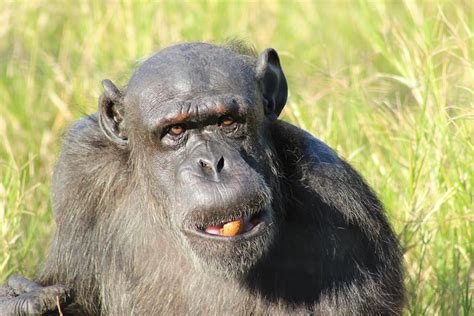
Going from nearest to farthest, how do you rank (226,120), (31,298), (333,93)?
(226,120) < (31,298) < (333,93)

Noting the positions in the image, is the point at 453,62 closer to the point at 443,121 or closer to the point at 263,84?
the point at 443,121

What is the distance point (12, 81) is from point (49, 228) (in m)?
2.36

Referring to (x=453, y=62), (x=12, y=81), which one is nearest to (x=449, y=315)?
(x=453, y=62)

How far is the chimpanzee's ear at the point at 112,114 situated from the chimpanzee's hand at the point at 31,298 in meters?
0.94

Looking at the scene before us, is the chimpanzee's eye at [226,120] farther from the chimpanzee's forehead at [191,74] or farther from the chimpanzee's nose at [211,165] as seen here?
the chimpanzee's nose at [211,165]

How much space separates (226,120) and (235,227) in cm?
63

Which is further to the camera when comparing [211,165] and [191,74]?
Result: [191,74]

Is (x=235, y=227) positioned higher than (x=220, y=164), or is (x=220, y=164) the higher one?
(x=220, y=164)

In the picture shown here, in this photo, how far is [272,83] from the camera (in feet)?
21.1

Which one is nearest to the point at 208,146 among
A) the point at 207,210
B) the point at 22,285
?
the point at 207,210

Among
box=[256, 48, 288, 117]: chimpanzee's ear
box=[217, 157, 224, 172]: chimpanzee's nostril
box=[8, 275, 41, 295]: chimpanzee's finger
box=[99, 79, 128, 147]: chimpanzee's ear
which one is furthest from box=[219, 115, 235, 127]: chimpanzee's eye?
box=[8, 275, 41, 295]: chimpanzee's finger

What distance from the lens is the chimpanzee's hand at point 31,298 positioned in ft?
20.3

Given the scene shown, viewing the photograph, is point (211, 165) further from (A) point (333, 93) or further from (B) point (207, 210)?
(A) point (333, 93)

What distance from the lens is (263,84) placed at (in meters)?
6.32
